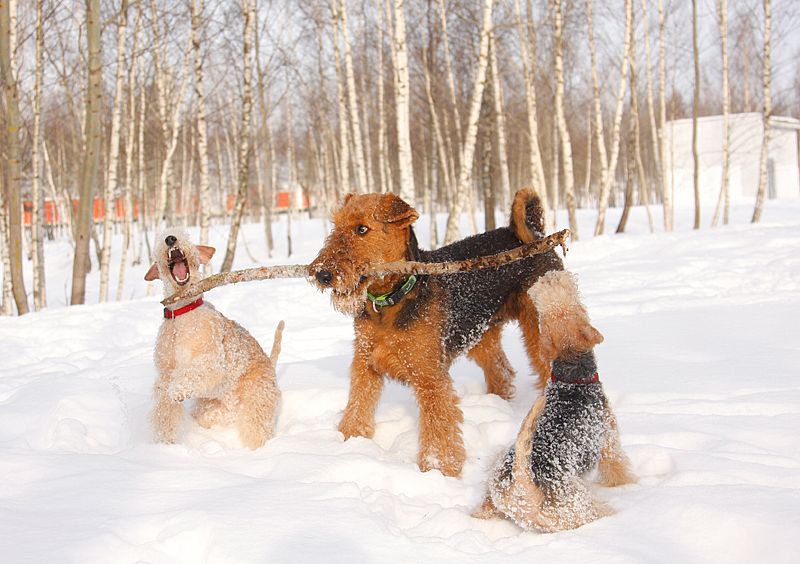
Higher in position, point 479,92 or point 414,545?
point 479,92

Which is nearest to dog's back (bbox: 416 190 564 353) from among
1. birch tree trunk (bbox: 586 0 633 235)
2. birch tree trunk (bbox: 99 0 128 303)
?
birch tree trunk (bbox: 99 0 128 303)

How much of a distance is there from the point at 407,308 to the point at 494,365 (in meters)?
1.29

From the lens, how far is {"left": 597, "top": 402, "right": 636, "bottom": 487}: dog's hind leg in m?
2.69

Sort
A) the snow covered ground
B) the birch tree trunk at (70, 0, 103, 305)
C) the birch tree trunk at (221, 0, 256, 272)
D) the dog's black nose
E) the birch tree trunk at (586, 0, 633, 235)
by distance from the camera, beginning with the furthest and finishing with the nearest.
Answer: the birch tree trunk at (586, 0, 633, 235) → the birch tree trunk at (221, 0, 256, 272) → the birch tree trunk at (70, 0, 103, 305) → the dog's black nose → the snow covered ground

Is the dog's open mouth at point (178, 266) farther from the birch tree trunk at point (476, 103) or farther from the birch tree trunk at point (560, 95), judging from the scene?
the birch tree trunk at point (560, 95)

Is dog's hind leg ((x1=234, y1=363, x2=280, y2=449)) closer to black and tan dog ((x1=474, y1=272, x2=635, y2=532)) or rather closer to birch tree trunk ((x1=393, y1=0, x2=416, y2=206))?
black and tan dog ((x1=474, y1=272, x2=635, y2=532))

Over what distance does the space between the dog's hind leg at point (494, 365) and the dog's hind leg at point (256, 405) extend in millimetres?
1574

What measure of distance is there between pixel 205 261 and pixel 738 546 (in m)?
3.15

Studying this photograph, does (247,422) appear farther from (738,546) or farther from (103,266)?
(103,266)

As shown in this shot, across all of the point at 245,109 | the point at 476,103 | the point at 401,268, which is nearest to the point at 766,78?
the point at 476,103

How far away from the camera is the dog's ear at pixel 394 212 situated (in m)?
3.21

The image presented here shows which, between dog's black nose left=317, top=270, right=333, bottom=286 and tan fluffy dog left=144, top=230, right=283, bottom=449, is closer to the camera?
dog's black nose left=317, top=270, right=333, bottom=286

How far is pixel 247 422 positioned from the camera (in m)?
3.44

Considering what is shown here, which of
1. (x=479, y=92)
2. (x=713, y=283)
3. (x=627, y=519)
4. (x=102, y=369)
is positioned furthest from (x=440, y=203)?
(x=627, y=519)
